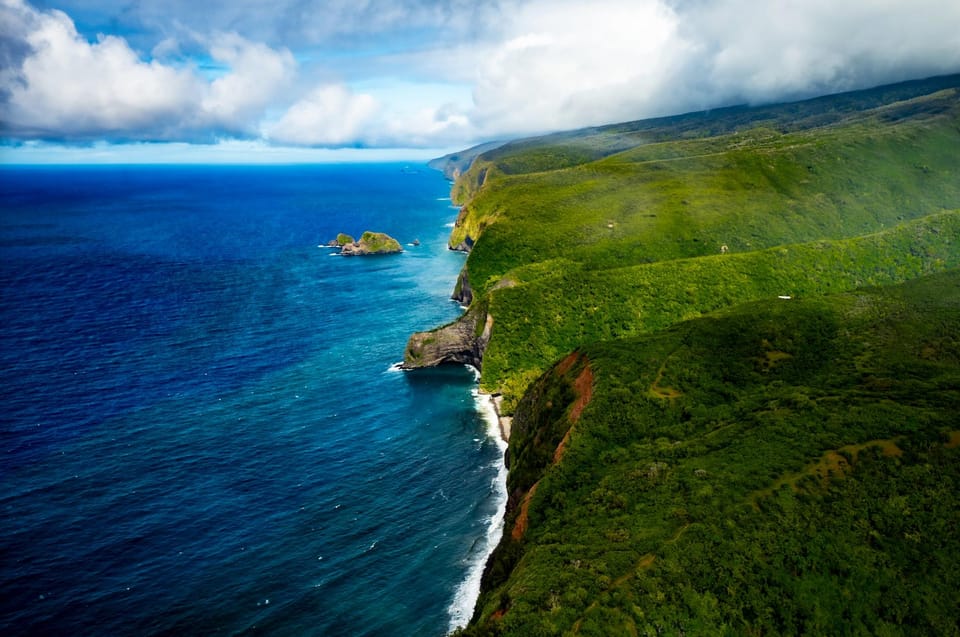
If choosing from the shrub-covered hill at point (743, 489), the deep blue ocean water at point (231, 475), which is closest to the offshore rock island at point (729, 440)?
the shrub-covered hill at point (743, 489)

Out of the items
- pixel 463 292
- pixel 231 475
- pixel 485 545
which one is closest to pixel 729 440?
pixel 485 545

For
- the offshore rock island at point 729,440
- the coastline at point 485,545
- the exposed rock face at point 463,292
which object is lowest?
the coastline at point 485,545

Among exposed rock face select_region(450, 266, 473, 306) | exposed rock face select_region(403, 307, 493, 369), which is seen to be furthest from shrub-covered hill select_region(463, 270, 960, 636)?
exposed rock face select_region(450, 266, 473, 306)

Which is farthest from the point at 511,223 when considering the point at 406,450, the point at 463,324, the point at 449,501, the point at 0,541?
the point at 0,541

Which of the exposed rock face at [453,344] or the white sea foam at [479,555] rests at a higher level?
the exposed rock face at [453,344]

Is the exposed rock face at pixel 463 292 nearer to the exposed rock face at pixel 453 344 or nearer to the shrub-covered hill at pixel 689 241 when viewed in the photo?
the shrub-covered hill at pixel 689 241

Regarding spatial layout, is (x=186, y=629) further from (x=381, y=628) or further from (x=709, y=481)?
(x=709, y=481)

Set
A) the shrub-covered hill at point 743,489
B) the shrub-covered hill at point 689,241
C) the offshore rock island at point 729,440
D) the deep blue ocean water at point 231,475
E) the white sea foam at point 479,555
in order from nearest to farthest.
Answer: the shrub-covered hill at point 743,489, the offshore rock island at point 729,440, the white sea foam at point 479,555, the deep blue ocean water at point 231,475, the shrub-covered hill at point 689,241
